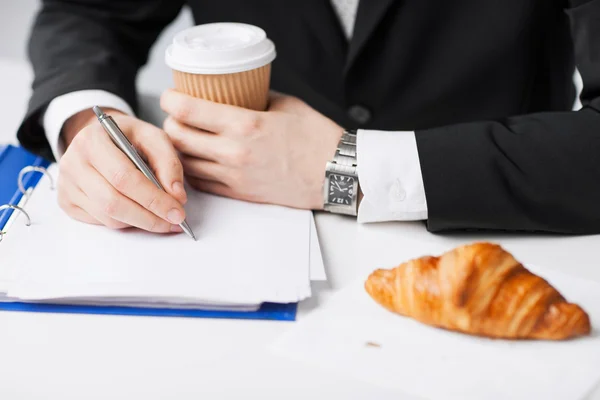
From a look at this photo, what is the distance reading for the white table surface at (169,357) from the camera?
0.54 metres

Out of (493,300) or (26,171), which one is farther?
(26,171)

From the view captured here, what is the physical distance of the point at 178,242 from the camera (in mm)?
739

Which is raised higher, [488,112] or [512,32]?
[512,32]

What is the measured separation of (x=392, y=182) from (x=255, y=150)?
18 cm

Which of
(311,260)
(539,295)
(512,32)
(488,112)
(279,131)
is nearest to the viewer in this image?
(539,295)

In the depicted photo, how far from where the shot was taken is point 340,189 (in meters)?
0.81

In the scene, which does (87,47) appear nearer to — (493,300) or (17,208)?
(17,208)

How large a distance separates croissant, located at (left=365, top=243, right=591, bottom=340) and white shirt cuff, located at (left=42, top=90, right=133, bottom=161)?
60 centimetres

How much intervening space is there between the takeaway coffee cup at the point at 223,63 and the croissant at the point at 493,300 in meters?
0.36

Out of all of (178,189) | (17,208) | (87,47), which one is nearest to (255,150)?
(178,189)

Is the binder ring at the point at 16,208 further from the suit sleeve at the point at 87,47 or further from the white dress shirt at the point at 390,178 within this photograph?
the white dress shirt at the point at 390,178

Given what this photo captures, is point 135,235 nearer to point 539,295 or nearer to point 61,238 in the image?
point 61,238

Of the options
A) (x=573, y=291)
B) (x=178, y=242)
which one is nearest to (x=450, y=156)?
(x=573, y=291)

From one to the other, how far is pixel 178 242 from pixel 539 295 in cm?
40
